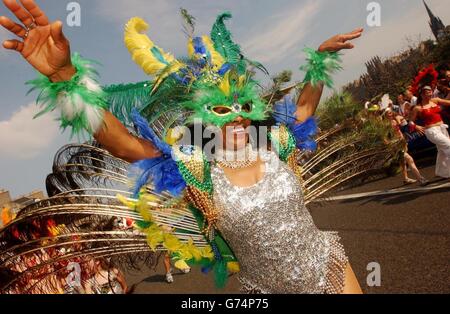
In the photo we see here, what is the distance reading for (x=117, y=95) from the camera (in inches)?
93.3

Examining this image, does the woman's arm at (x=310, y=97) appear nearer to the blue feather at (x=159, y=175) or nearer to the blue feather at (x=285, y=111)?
the blue feather at (x=285, y=111)

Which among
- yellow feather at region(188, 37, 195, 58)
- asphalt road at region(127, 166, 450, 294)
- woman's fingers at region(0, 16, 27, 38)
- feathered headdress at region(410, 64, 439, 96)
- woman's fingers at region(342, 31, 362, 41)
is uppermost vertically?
feathered headdress at region(410, 64, 439, 96)

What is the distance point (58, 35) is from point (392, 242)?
4249 millimetres

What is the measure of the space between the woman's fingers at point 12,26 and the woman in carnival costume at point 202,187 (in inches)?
9.9

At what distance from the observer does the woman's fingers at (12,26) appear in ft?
5.28

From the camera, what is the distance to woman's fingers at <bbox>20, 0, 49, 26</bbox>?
5.22ft

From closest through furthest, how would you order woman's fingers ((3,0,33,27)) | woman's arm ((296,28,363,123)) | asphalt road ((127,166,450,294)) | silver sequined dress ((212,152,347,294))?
woman's fingers ((3,0,33,27)), silver sequined dress ((212,152,347,294)), woman's arm ((296,28,363,123)), asphalt road ((127,166,450,294))

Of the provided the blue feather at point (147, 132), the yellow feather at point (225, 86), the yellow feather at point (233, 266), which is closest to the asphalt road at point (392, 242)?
the yellow feather at point (233, 266)

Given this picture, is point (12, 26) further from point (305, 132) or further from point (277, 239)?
point (305, 132)

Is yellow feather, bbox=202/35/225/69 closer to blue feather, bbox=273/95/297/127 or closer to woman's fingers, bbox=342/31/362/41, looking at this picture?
blue feather, bbox=273/95/297/127

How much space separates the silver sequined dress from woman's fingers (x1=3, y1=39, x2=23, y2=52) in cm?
122

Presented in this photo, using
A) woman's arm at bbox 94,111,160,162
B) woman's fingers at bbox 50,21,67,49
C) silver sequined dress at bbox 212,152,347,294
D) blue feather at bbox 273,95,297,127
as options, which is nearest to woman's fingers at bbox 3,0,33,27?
woman's fingers at bbox 50,21,67,49

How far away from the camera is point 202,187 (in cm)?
222

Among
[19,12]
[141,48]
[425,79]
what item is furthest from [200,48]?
[425,79]
